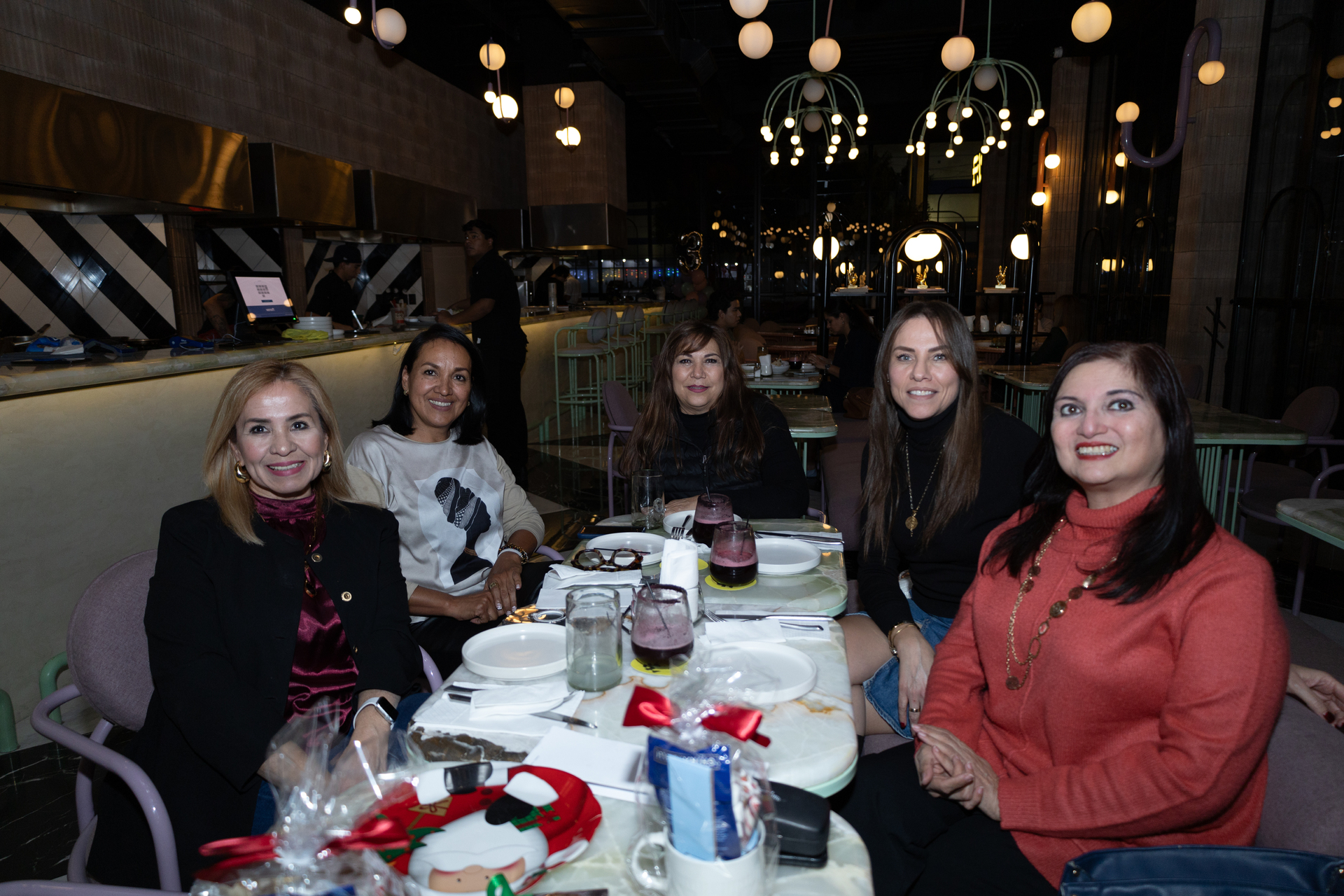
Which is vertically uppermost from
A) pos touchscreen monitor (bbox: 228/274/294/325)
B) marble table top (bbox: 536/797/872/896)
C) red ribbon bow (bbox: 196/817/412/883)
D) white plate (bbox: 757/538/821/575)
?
pos touchscreen monitor (bbox: 228/274/294/325)

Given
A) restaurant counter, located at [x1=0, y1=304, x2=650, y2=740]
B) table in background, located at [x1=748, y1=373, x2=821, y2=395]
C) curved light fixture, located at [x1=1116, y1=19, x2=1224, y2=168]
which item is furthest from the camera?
table in background, located at [x1=748, y1=373, x2=821, y2=395]

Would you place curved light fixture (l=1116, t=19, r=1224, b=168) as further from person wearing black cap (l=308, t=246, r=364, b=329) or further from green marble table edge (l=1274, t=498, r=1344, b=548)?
person wearing black cap (l=308, t=246, r=364, b=329)

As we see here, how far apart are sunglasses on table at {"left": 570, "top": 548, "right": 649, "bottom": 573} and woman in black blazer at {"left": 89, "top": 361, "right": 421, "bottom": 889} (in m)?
0.44

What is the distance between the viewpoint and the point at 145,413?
329 cm

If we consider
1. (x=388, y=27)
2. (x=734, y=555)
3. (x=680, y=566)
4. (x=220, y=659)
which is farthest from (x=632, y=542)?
(x=388, y=27)

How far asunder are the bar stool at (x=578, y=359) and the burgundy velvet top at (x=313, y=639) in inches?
232

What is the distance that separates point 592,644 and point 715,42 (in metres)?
10.5

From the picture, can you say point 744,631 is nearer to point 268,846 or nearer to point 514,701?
point 514,701

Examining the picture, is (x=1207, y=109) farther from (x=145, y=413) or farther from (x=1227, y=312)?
(x=145, y=413)

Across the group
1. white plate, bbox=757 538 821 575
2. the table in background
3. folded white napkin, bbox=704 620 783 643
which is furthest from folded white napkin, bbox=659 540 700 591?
the table in background

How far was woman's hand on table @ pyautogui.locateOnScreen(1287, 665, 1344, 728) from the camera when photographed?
1392 mm

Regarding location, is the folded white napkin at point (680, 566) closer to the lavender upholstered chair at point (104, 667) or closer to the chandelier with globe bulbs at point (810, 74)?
the lavender upholstered chair at point (104, 667)

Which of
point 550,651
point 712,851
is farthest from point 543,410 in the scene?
point 712,851

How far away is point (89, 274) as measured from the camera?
19.8 feet
